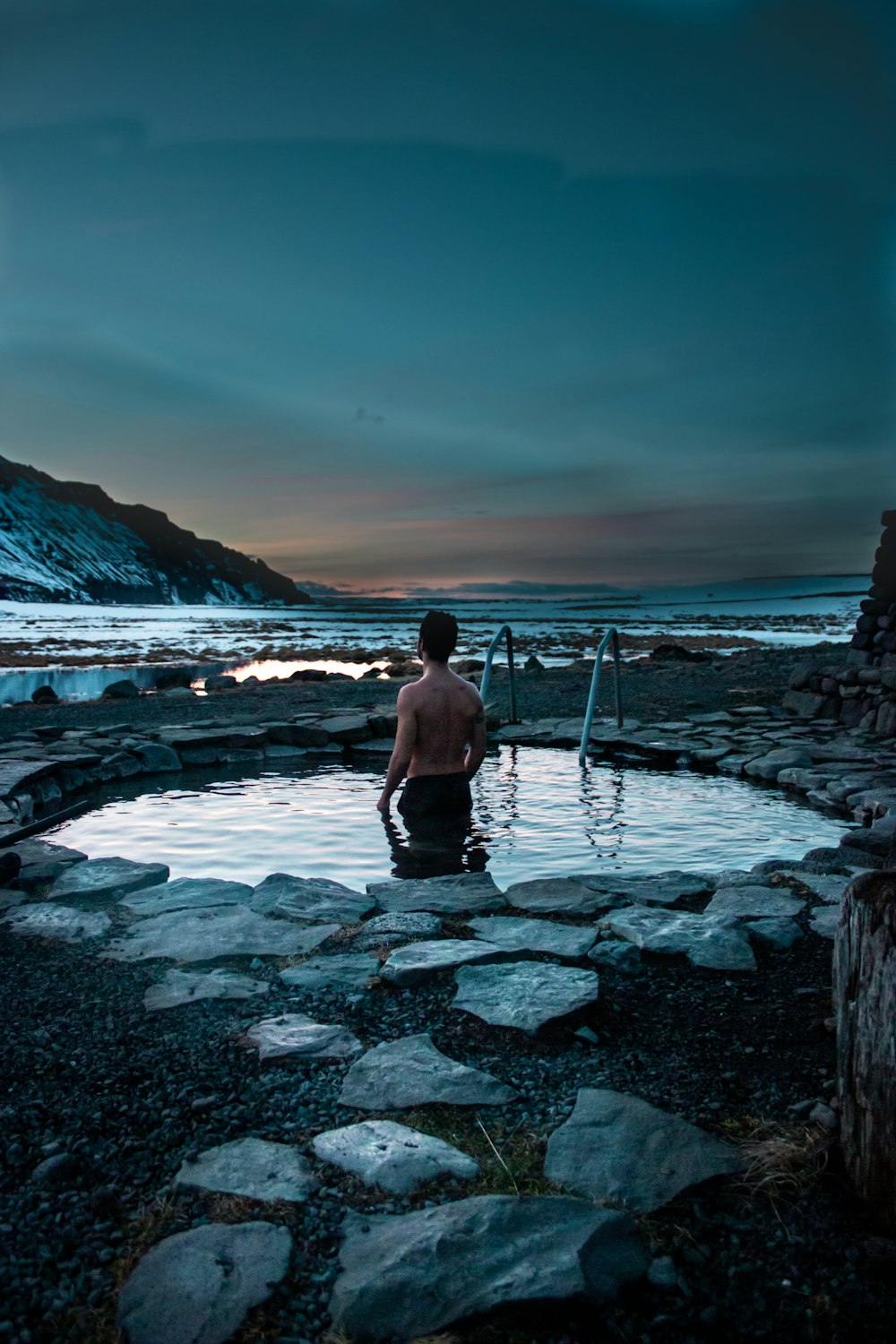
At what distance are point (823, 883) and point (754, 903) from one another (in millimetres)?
594

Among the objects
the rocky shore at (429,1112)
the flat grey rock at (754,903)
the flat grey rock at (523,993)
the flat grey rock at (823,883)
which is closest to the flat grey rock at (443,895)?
the rocky shore at (429,1112)

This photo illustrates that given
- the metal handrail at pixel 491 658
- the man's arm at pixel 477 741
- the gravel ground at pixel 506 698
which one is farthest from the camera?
the gravel ground at pixel 506 698

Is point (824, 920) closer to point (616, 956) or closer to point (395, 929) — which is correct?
point (616, 956)

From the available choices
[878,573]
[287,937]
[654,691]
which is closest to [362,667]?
[654,691]

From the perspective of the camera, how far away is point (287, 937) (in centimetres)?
450

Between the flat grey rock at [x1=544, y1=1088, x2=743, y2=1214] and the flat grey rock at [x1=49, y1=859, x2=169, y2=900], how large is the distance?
3.70m

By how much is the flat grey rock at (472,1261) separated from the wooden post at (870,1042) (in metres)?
0.67

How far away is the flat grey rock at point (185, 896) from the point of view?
5.03 metres

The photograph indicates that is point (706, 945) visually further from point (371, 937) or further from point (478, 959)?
point (371, 937)

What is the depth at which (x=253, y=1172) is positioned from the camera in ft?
8.11

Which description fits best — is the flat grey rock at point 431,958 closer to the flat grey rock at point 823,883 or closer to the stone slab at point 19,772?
the flat grey rock at point 823,883

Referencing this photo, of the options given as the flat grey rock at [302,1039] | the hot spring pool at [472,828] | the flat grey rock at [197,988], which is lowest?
the hot spring pool at [472,828]

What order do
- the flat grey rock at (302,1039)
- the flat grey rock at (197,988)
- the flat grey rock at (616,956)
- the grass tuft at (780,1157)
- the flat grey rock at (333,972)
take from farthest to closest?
1. the flat grey rock at (616,956)
2. the flat grey rock at (333,972)
3. the flat grey rock at (197,988)
4. the flat grey rock at (302,1039)
5. the grass tuft at (780,1157)

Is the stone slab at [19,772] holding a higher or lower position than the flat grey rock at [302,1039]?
higher
